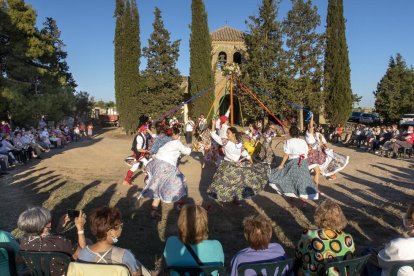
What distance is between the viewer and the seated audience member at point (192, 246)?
2779mm

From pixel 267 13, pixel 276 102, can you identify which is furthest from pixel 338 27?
pixel 276 102

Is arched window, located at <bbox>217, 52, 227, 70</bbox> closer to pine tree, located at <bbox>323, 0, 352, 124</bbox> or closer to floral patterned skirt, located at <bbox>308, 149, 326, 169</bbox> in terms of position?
pine tree, located at <bbox>323, 0, 352, 124</bbox>

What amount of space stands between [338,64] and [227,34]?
9.71 m

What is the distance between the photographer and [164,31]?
25422mm

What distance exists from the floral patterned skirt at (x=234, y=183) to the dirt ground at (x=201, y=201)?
35 centimetres

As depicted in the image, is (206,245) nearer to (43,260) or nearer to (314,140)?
(43,260)

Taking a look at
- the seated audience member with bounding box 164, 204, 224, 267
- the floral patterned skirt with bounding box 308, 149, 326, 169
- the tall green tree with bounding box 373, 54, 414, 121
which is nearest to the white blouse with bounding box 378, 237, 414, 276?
the seated audience member with bounding box 164, 204, 224, 267

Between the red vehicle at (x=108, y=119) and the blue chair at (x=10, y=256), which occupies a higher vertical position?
the red vehicle at (x=108, y=119)

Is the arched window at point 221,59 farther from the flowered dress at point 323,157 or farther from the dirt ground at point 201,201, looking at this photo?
the flowered dress at point 323,157

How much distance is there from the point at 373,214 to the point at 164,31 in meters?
21.8

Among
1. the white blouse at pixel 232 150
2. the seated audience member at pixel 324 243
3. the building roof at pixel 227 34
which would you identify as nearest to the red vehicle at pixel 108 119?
the building roof at pixel 227 34

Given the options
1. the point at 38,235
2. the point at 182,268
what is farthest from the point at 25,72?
the point at 182,268

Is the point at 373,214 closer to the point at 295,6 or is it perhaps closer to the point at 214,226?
the point at 214,226

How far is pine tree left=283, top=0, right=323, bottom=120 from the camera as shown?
79.4 feet
